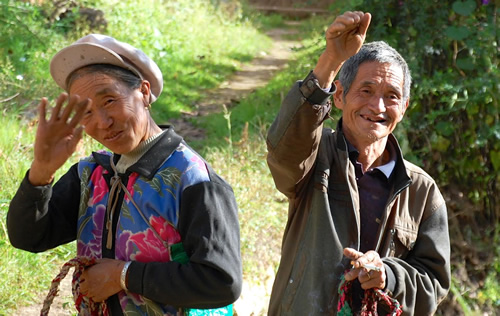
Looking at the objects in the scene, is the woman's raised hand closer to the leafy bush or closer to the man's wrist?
the man's wrist

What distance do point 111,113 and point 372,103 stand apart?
893 millimetres

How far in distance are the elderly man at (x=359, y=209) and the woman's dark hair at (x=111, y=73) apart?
48cm

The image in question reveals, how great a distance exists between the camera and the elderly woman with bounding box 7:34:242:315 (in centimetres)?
211

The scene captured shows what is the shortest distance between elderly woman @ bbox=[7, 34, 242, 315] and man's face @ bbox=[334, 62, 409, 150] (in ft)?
1.80

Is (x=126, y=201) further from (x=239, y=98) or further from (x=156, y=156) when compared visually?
(x=239, y=98)

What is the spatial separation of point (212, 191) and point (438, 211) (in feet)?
2.93

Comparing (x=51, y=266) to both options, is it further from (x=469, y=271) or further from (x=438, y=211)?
(x=469, y=271)

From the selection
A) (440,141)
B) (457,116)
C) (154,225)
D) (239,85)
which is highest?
(154,225)

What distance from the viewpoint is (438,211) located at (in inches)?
102

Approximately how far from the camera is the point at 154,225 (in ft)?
7.18

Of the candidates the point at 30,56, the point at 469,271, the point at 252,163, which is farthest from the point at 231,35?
the point at 469,271

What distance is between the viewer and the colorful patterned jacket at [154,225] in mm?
2113

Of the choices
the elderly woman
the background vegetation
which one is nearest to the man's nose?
the elderly woman

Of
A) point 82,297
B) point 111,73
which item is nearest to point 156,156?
point 111,73
